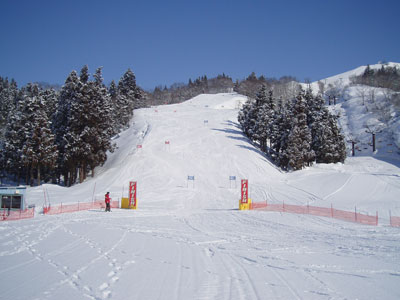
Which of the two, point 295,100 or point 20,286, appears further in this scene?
point 295,100

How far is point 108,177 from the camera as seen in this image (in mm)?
39500

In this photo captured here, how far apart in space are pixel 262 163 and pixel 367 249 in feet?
118

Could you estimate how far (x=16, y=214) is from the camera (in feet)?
71.5

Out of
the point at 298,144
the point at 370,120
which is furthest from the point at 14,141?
the point at 370,120

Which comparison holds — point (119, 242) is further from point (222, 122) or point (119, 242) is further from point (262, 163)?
point (222, 122)

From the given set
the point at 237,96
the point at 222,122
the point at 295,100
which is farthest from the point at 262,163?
the point at 237,96

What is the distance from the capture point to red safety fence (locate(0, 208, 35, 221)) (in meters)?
21.1

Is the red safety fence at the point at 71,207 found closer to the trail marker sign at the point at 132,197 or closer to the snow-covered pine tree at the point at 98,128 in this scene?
the trail marker sign at the point at 132,197

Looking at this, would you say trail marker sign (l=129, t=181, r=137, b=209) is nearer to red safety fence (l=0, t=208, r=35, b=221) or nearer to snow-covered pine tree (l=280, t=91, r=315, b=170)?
red safety fence (l=0, t=208, r=35, b=221)

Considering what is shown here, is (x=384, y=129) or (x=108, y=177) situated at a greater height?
(x=384, y=129)

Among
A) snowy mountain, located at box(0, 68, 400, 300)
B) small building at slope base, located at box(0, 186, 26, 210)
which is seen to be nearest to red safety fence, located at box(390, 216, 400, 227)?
snowy mountain, located at box(0, 68, 400, 300)

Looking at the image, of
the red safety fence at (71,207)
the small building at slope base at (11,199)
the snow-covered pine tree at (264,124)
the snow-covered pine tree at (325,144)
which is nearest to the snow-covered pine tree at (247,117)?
the snow-covered pine tree at (264,124)

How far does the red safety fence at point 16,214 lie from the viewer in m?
21.1

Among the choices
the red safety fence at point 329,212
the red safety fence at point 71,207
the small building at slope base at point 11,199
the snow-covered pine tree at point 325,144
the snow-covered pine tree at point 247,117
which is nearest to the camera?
the red safety fence at point 329,212
